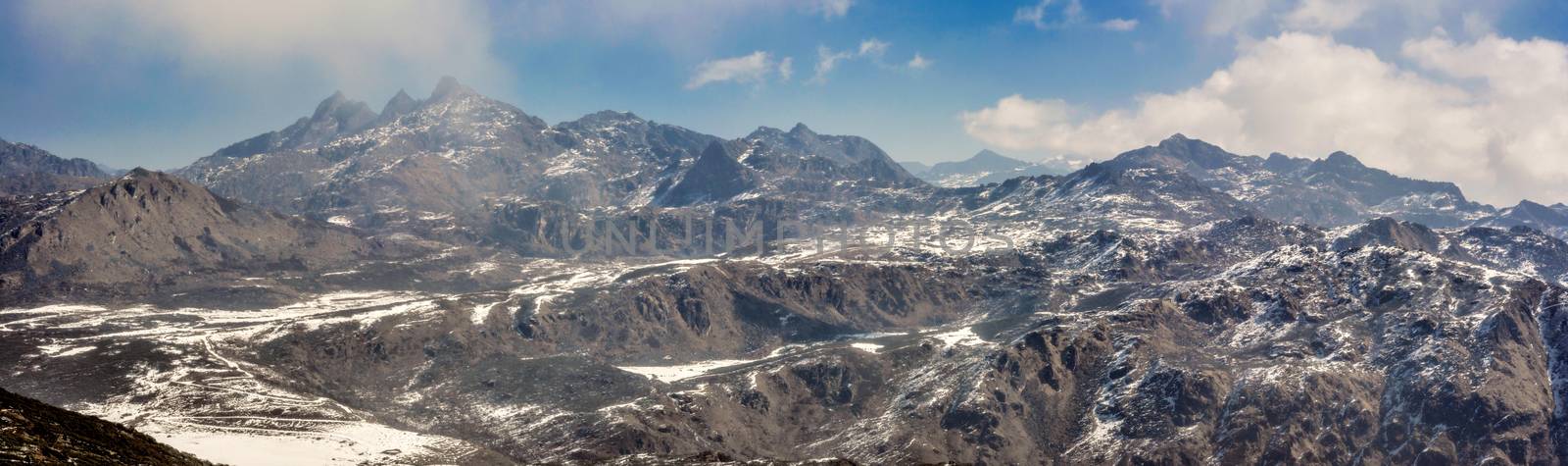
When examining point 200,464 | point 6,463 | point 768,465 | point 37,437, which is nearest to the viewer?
point 6,463

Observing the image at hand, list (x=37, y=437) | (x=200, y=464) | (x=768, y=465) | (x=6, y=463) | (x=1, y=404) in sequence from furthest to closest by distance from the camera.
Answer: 1. (x=768, y=465)
2. (x=200, y=464)
3. (x=1, y=404)
4. (x=37, y=437)
5. (x=6, y=463)

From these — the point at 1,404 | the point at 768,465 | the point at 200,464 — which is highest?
the point at 1,404

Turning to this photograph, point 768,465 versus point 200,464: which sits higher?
point 200,464

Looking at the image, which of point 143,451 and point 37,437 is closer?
point 37,437

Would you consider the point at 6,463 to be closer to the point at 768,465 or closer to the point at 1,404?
the point at 1,404

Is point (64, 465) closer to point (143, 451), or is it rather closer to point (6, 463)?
point (6, 463)

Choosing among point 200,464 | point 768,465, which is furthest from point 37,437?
point 768,465
